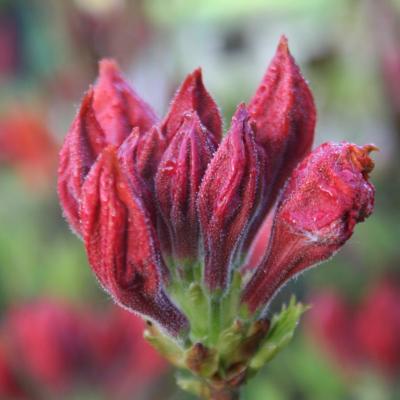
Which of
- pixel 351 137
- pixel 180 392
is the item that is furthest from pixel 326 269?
pixel 351 137

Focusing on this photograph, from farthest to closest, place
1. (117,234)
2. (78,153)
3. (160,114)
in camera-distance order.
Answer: (160,114)
(78,153)
(117,234)

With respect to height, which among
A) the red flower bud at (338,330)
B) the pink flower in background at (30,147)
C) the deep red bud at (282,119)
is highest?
the deep red bud at (282,119)

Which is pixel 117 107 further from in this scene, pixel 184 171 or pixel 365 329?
pixel 365 329

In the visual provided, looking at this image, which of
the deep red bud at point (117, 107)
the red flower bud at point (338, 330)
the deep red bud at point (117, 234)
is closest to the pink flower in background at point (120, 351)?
the red flower bud at point (338, 330)

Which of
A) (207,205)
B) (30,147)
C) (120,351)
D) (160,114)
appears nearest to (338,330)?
(120,351)

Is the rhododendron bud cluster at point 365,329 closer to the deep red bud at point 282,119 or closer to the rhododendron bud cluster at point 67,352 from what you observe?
the rhododendron bud cluster at point 67,352

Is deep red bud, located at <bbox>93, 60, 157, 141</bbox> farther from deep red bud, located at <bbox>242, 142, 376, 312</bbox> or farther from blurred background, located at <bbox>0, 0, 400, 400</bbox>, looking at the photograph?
blurred background, located at <bbox>0, 0, 400, 400</bbox>
